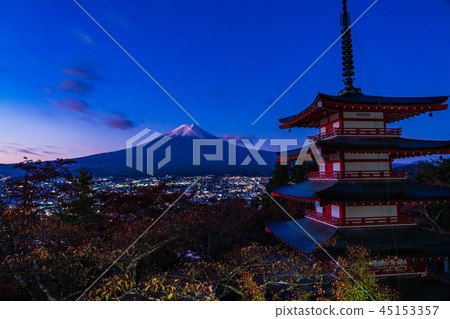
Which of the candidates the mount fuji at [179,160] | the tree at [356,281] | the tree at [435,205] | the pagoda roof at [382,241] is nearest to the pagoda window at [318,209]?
the pagoda roof at [382,241]

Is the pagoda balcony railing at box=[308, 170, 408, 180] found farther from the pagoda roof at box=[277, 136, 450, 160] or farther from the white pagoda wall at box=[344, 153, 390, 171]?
the pagoda roof at box=[277, 136, 450, 160]

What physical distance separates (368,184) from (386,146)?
1.92 m

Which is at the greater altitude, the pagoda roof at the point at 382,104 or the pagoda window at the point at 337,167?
the pagoda roof at the point at 382,104

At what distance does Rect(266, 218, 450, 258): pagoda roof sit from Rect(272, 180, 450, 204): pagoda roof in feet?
5.28

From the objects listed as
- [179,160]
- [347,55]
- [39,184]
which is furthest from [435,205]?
[179,160]

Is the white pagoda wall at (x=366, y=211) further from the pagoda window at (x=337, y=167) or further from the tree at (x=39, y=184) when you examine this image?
the tree at (x=39, y=184)

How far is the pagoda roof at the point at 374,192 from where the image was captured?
9.80 m

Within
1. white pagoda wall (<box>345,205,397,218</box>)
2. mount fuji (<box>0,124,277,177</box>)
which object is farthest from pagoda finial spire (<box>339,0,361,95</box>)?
mount fuji (<box>0,124,277,177</box>)

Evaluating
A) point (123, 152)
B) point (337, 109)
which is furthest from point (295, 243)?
point (123, 152)

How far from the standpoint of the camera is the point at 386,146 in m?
10.6

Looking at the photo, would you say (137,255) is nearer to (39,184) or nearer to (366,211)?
(39,184)

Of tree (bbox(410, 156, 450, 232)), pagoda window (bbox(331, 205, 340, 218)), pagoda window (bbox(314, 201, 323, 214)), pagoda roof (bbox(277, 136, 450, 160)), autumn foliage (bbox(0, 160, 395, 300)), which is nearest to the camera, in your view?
autumn foliage (bbox(0, 160, 395, 300))

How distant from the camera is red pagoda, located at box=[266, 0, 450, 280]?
9.85 meters

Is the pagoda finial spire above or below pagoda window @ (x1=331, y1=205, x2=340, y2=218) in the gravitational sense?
above
